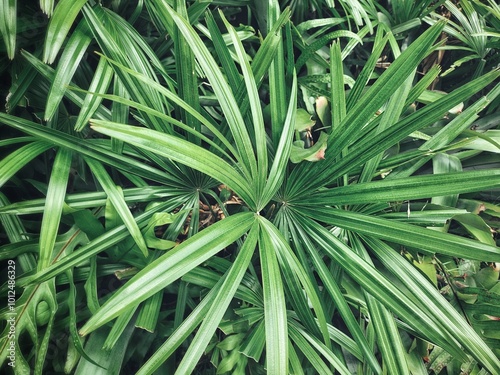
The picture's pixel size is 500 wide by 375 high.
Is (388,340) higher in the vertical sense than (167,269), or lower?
lower

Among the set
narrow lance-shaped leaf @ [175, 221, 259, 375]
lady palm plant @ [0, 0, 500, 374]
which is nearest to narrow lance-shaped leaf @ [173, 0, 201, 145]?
lady palm plant @ [0, 0, 500, 374]

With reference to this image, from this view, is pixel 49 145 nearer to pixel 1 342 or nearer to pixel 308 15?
pixel 1 342

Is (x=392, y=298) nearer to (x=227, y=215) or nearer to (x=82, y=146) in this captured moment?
(x=227, y=215)

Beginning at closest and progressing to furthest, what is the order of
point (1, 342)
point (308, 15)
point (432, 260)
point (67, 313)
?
1. point (1, 342)
2. point (67, 313)
3. point (432, 260)
4. point (308, 15)

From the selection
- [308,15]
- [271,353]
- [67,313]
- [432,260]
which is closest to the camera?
[271,353]

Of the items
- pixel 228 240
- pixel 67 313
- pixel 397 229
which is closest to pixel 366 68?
pixel 397 229

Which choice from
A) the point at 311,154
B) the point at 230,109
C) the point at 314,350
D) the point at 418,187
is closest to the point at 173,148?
the point at 230,109
